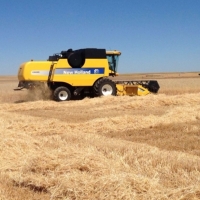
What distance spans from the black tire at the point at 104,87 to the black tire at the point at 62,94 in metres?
1.41

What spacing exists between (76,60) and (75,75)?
2.54 feet

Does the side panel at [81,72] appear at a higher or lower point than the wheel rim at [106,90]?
higher

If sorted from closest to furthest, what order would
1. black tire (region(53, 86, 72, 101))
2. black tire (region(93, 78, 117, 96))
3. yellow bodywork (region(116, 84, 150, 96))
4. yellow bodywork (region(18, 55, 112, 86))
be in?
yellow bodywork (region(18, 55, 112, 86)), black tire (region(53, 86, 72, 101)), black tire (region(93, 78, 117, 96)), yellow bodywork (region(116, 84, 150, 96))

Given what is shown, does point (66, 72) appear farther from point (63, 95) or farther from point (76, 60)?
point (63, 95)

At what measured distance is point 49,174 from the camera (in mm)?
6066

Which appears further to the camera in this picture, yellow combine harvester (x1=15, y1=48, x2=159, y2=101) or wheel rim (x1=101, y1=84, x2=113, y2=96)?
wheel rim (x1=101, y1=84, x2=113, y2=96)

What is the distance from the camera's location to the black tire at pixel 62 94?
2184 centimetres

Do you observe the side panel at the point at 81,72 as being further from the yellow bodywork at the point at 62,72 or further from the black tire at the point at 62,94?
the black tire at the point at 62,94

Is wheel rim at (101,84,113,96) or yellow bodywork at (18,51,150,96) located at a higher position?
yellow bodywork at (18,51,150,96)

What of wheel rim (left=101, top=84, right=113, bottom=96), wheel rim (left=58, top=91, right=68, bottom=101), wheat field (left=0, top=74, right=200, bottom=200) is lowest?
wheat field (left=0, top=74, right=200, bottom=200)

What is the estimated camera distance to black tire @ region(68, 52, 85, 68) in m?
21.9

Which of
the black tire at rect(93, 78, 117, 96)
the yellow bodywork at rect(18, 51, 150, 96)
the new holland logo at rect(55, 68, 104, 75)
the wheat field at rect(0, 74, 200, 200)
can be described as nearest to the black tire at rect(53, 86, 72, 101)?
the yellow bodywork at rect(18, 51, 150, 96)

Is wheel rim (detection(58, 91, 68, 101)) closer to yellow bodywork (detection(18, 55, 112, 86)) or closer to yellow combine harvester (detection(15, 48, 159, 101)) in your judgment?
yellow combine harvester (detection(15, 48, 159, 101))

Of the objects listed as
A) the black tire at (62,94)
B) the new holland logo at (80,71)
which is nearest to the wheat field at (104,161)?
the black tire at (62,94)
